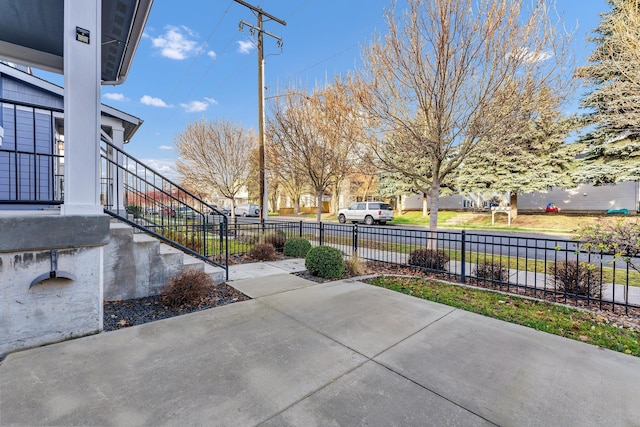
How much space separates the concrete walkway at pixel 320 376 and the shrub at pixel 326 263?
6.81 ft

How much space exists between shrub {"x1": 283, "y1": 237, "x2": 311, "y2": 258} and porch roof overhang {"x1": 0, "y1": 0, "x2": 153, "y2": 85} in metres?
5.53

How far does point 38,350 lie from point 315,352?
2.74 m

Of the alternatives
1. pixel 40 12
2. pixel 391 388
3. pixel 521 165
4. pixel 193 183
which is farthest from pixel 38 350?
pixel 521 165

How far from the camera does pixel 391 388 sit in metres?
2.33

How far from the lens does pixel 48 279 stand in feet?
9.72

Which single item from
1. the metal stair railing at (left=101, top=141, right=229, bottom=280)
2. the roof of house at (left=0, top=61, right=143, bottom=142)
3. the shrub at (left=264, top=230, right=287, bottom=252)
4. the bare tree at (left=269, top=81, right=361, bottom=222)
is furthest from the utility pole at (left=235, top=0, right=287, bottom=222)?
the roof of house at (left=0, top=61, right=143, bottom=142)

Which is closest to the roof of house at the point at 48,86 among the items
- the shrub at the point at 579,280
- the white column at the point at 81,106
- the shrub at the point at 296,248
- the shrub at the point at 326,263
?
the white column at the point at 81,106

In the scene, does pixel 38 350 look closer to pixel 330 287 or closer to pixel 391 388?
pixel 391 388

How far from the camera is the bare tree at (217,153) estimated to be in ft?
62.0

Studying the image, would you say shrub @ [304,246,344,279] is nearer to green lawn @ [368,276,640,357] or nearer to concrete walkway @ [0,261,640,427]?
green lawn @ [368,276,640,357]

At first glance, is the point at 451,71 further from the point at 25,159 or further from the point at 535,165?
the point at 535,165

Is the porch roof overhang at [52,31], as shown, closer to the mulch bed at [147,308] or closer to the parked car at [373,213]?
the mulch bed at [147,308]

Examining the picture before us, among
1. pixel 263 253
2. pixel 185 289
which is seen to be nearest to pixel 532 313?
pixel 185 289

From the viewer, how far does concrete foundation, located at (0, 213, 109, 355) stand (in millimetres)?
2807
